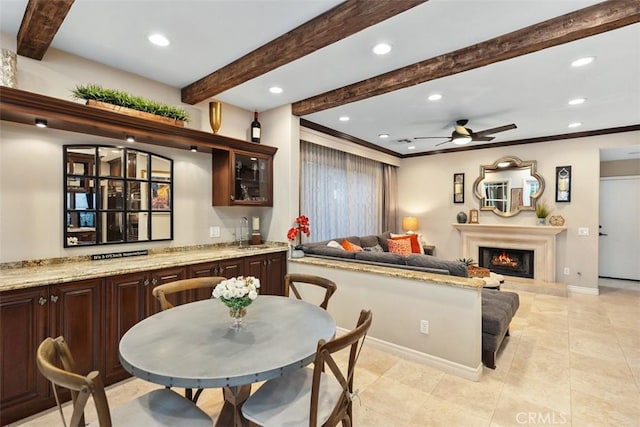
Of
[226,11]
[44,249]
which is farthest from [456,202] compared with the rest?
[44,249]

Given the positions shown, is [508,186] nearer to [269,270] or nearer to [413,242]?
[413,242]

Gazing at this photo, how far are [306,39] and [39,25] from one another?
1847mm

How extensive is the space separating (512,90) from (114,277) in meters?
4.39

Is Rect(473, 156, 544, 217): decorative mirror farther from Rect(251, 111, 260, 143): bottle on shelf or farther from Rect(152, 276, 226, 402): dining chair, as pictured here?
Rect(152, 276, 226, 402): dining chair

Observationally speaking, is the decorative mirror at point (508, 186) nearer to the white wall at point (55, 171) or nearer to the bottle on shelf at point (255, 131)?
the bottle on shelf at point (255, 131)

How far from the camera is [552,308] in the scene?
432cm

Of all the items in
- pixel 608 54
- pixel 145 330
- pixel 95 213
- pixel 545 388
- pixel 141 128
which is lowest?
pixel 545 388

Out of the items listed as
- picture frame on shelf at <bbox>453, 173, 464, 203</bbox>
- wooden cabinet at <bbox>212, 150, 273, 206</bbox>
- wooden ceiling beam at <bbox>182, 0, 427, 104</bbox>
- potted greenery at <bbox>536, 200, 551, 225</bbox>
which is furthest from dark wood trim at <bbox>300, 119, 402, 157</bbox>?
potted greenery at <bbox>536, 200, 551, 225</bbox>

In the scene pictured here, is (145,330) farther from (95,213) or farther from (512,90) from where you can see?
(512,90)

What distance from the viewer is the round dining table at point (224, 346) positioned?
1180mm

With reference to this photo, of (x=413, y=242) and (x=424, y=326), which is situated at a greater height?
(x=413, y=242)

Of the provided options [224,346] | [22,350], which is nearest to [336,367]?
[224,346]

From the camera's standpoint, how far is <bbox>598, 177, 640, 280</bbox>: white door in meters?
5.70

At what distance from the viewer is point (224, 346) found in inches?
55.4
